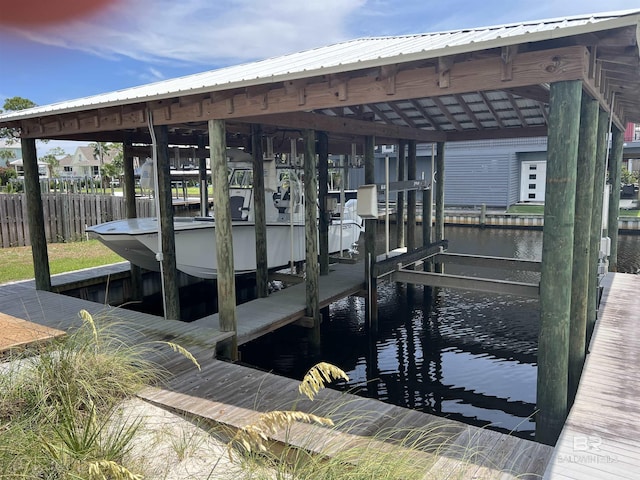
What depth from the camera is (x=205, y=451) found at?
11.7 feet

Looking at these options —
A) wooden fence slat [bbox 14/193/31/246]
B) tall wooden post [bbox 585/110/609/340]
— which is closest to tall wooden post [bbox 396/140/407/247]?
tall wooden post [bbox 585/110/609/340]

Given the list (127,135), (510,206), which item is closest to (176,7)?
(510,206)

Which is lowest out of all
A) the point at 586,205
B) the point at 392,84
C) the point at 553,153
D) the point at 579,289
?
the point at 579,289

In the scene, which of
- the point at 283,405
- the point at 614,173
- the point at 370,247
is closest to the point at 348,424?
the point at 283,405

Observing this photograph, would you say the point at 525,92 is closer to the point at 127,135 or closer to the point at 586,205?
the point at 586,205

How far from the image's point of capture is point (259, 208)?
8258 mm

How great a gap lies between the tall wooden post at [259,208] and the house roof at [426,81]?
1412mm

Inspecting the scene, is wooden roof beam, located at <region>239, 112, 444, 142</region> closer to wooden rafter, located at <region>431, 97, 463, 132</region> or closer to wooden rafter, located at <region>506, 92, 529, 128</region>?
wooden rafter, located at <region>431, 97, 463, 132</region>

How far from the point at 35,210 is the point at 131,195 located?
1.92 metres

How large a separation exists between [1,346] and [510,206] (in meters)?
24.0

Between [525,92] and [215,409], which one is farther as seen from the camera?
[525,92]

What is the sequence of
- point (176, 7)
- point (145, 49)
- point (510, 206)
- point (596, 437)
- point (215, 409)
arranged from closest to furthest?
1. point (596, 437)
2. point (215, 409)
3. point (510, 206)
4. point (176, 7)
5. point (145, 49)

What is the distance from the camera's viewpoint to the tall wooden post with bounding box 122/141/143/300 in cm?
959

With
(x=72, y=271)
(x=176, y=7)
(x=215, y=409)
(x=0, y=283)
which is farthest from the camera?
(x=176, y=7)
